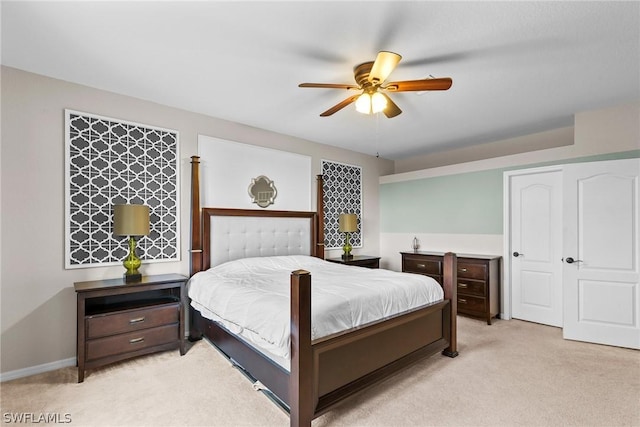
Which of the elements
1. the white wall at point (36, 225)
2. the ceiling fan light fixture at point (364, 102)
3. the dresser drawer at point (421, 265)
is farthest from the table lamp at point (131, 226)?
the dresser drawer at point (421, 265)

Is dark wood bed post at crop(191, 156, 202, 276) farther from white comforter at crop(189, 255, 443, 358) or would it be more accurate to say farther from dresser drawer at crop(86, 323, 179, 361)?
dresser drawer at crop(86, 323, 179, 361)

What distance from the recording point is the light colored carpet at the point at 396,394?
6.81ft

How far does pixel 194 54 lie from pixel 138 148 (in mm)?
1405

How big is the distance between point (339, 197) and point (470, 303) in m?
2.59

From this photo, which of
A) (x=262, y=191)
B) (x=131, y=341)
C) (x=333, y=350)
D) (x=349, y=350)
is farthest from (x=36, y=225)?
(x=349, y=350)

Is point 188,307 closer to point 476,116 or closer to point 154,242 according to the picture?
point 154,242

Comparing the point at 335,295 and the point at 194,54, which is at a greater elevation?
the point at 194,54

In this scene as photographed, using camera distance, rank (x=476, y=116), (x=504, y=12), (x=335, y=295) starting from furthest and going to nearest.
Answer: (x=476, y=116), (x=335, y=295), (x=504, y=12)

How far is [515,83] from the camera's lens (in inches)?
117

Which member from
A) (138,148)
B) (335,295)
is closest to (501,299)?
(335,295)

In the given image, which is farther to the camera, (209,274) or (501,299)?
(501,299)

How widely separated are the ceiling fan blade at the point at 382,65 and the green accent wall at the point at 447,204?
3042 millimetres

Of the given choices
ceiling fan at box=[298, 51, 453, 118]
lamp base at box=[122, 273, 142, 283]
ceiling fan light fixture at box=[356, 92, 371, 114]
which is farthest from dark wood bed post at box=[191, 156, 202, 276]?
ceiling fan light fixture at box=[356, 92, 371, 114]

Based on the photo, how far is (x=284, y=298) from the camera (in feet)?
7.49
